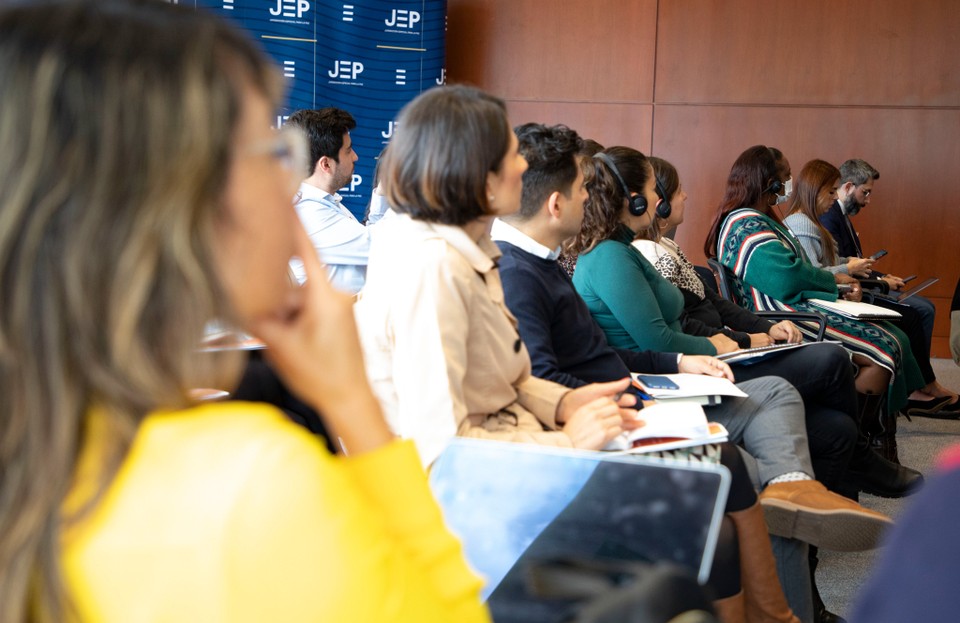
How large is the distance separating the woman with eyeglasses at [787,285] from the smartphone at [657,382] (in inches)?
67.0

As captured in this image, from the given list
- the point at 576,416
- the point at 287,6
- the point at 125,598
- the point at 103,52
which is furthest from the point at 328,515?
the point at 287,6

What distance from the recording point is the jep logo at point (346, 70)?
6.34 m

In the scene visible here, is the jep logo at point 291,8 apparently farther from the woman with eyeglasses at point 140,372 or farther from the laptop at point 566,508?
the woman with eyeglasses at point 140,372

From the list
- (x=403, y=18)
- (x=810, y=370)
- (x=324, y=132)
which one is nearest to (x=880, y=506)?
(x=810, y=370)

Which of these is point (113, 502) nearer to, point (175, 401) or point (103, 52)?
point (175, 401)

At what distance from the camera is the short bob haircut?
71.9 inches

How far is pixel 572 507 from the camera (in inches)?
42.6

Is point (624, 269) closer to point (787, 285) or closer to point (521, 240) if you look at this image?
point (521, 240)

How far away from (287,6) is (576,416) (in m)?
5.04

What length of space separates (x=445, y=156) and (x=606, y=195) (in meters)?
→ 1.33

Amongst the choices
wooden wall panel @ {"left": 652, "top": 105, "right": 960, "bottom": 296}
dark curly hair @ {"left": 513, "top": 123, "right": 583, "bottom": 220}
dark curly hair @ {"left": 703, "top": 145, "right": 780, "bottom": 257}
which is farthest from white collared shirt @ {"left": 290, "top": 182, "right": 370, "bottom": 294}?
wooden wall panel @ {"left": 652, "top": 105, "right": 960, "bottom": 296}

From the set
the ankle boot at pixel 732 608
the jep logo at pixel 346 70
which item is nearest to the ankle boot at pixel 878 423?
the ankle boot at pixel 732 608

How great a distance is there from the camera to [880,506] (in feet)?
11.1

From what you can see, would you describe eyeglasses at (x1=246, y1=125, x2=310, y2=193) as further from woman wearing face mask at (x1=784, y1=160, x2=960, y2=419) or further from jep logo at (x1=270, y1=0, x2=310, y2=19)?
jep logo at (x1=270, y1=0, x2=310, y2=19)
